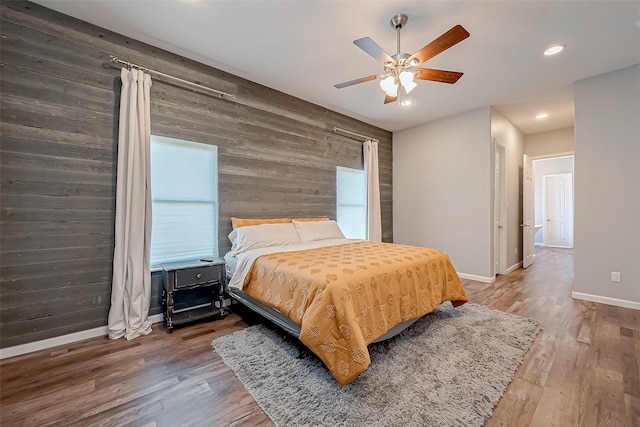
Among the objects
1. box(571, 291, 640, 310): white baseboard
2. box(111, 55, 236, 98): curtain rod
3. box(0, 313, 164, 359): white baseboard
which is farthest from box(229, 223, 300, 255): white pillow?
box(571, 291, 640, 310): white baseboard

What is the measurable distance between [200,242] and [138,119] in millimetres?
1417

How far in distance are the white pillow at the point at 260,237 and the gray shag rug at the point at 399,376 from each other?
34.7 inches

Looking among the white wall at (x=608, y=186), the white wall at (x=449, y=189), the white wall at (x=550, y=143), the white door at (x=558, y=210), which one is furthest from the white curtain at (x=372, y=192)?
the white door at (x=558, y=210)

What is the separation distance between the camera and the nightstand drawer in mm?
2543

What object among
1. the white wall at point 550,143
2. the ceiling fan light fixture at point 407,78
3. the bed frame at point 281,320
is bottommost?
the bed frame at point 281,320

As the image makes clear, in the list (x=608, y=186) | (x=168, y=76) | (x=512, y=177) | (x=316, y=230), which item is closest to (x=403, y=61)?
(x=316, y=230)

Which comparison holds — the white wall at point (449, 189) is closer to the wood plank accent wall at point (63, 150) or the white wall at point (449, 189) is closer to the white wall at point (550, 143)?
the white wall at point (550, 143)

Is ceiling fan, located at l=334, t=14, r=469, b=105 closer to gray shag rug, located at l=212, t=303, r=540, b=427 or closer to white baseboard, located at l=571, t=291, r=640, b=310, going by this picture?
gray shag rug, located at l=212, t=303, r=540, b=427

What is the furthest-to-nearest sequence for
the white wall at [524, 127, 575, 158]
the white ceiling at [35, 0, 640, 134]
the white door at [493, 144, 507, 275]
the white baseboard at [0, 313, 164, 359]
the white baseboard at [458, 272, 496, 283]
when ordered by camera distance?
1. the white wall at [524, 127, 575, 158]
2. the white door at [493, 144, 507, 275]
3. the white baseboard at [458, 272, 496, 283]
4. the white ceiling at [35, 0, 640, 134]
5. the white baseboard at [0, 313, 164, 359]

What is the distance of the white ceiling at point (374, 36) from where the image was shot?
86.0 inches

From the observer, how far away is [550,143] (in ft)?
18.0

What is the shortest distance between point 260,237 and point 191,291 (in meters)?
0.97

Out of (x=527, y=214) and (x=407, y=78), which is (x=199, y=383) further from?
(x=527, y=214)

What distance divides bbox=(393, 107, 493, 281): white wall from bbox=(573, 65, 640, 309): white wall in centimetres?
105
